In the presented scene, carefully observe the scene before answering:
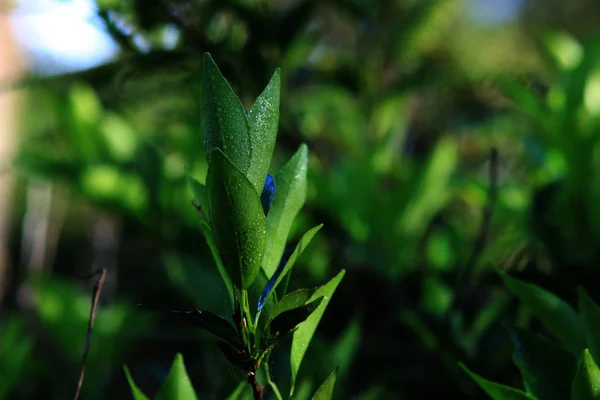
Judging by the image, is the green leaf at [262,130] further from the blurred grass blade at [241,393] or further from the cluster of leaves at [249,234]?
the blurred grass blade at [241,393]

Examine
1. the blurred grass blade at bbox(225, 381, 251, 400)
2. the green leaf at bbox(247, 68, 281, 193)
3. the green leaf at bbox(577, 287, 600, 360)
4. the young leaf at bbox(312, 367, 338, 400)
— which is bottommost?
the blurred grass blade at bbox(225, 381, 251, 400)

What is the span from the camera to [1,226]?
2.62 metres

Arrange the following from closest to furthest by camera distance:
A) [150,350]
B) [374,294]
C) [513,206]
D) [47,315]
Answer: [374,294]
[513,206]
[47,315]
[150,350]

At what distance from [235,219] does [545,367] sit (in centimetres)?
27

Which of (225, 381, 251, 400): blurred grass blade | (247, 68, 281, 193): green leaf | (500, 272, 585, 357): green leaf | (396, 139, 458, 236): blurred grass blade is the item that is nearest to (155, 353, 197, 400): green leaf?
(225, 381, 251, 400): blurred grass blade

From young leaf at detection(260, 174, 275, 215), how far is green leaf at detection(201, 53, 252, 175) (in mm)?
53

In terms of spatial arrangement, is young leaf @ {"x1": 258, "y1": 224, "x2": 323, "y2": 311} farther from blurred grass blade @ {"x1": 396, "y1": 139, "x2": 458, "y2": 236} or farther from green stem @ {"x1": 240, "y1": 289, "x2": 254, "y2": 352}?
blurred grass blade @ {"x1": 396, "y1": 139, "x2": 458, "y2": 236}

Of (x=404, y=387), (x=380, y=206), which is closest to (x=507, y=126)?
(x=380, y=206)

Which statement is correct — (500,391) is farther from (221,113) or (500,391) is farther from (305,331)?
(221,113)

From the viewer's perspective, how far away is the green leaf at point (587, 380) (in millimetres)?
388

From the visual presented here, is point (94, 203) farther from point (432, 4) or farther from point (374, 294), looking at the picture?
point (432, 4)

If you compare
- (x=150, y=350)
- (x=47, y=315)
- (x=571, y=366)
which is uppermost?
(x=571, y=366)

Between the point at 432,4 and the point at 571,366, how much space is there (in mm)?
886

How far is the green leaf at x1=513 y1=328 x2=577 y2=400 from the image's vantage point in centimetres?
45
